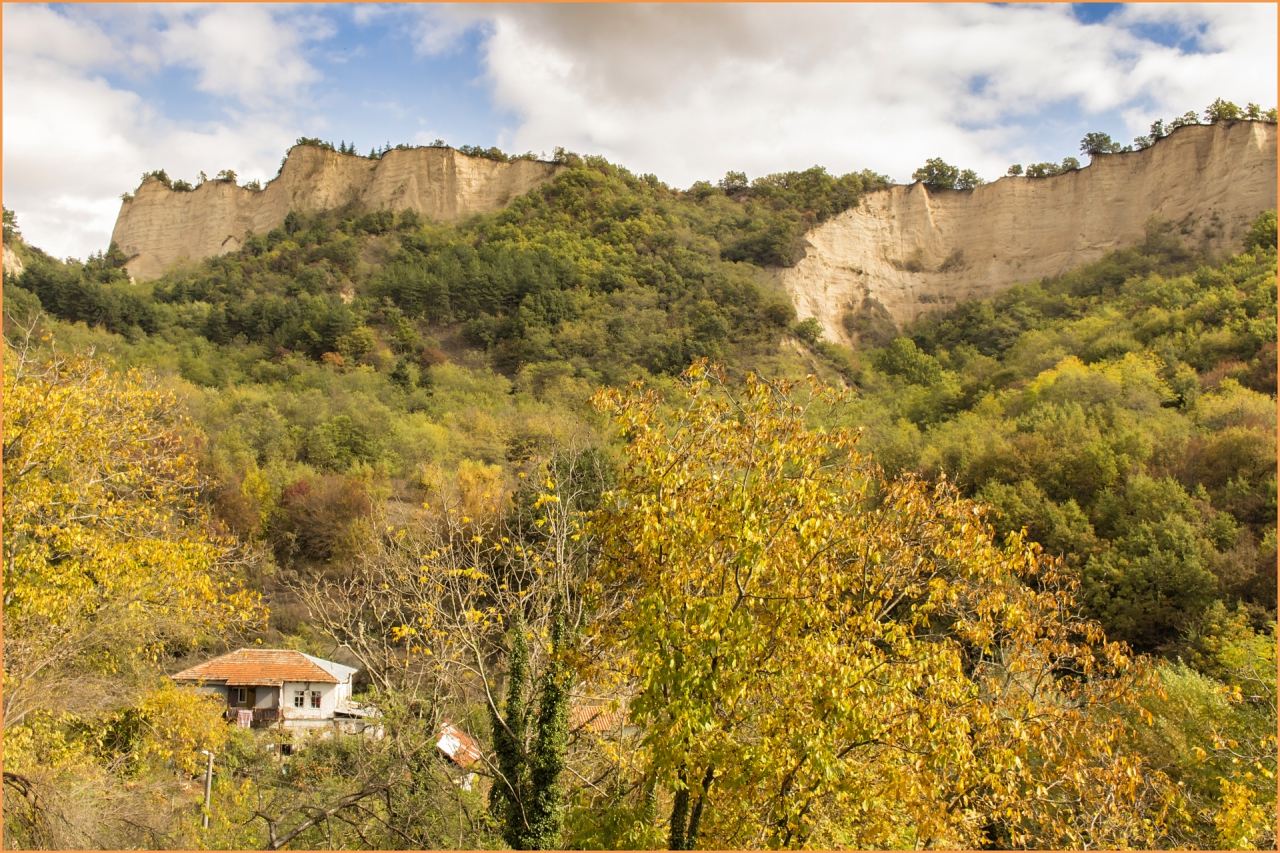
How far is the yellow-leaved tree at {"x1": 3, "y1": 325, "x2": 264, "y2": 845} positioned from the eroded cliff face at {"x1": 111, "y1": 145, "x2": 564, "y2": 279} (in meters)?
49.1

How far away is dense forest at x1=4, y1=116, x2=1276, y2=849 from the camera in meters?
5.20

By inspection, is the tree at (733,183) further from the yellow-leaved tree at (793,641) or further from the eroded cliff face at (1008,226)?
the yellow-leaved tree at (793,641)

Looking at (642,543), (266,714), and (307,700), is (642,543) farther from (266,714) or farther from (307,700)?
(266,714)

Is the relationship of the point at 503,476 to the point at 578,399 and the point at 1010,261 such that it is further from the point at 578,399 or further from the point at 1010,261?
the point at 1010,261

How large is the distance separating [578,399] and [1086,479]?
20189mm

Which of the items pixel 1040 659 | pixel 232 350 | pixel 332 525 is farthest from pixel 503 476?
pixel 1040 659

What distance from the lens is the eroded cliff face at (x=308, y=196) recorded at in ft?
187

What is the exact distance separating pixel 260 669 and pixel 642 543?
19.7 m

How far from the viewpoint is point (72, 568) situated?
8.79 metres

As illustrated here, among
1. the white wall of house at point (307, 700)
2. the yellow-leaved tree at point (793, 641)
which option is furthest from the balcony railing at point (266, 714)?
the yellow-leaved tree at point (793, 641)

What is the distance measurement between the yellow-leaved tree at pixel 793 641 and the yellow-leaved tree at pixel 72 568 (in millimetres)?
5893

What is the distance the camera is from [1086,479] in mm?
22406

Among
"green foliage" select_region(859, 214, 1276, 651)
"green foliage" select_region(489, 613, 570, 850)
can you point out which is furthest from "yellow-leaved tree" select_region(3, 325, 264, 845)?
"green foliage" select_region(859, 214, 1276, 651)

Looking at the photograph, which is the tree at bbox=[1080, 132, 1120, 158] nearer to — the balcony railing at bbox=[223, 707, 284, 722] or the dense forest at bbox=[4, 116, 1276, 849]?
the dense forest at bbox=[4, 116, 1276, 849]
